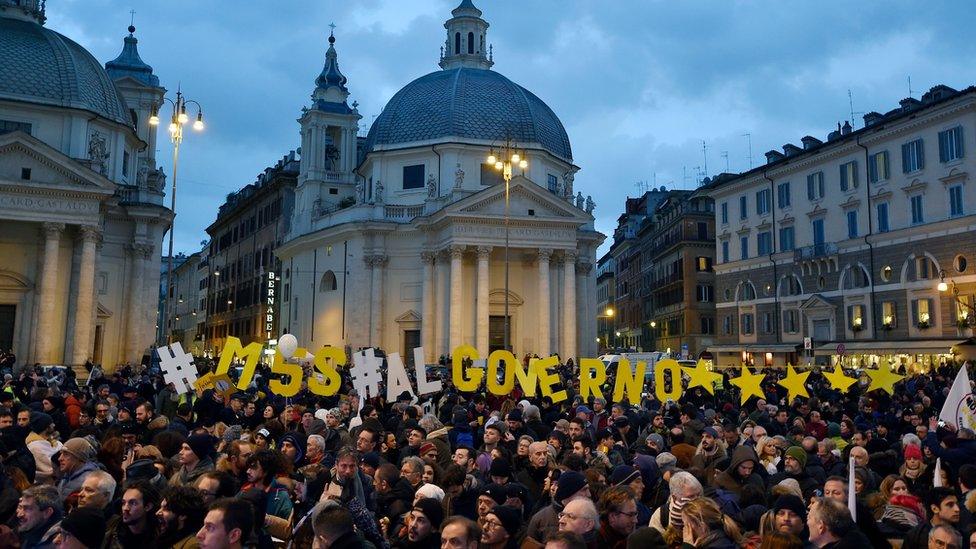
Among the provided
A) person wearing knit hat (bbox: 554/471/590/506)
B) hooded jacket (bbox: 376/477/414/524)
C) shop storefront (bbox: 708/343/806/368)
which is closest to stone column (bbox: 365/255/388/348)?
shop storefront (bbox: 708/343/806/368)

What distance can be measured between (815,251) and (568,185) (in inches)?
671

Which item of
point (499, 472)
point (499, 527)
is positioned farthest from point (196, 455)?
point (499, 527)

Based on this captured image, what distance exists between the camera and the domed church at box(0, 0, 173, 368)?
127 ft

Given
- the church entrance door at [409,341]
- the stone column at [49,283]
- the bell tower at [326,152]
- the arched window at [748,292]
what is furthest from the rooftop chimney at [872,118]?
the stone column at [49,283]

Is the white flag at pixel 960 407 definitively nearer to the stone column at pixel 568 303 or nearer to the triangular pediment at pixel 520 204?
the triangular pediment at pixel 520 204

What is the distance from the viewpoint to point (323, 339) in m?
54.9

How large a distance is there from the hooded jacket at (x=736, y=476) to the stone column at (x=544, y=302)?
131 ft

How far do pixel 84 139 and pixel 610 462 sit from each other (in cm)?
4177

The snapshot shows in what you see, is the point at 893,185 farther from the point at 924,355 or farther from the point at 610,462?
the point at 610,462

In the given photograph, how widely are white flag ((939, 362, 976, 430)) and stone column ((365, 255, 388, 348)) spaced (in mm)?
40618

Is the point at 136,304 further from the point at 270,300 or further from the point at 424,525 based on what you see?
the point at 424,525

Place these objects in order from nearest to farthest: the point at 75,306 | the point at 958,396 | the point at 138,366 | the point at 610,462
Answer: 1. the point at 610,462
2. the point at 958,396
3. the point at 75,306
4. the point at 138,366

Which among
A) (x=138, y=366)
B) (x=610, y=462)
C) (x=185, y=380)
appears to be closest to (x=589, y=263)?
(x=138, y=366)

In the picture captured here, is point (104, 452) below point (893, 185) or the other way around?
below
